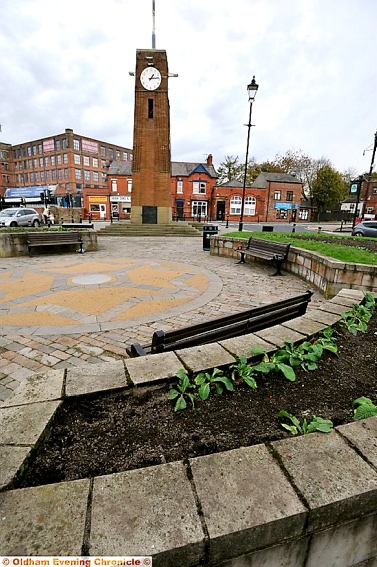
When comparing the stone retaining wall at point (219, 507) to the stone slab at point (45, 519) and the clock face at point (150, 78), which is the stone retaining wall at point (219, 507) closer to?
the stone slab at point (45, 519)

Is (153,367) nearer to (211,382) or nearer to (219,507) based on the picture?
(211,382)

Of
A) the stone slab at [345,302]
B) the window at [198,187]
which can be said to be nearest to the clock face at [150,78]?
the stone slab at [345,302]

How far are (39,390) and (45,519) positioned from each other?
99 cm

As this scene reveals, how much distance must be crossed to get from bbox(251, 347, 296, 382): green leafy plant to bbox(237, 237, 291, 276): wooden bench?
593 cm

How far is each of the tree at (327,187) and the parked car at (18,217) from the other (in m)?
46.9

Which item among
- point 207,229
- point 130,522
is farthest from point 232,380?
point 207,229

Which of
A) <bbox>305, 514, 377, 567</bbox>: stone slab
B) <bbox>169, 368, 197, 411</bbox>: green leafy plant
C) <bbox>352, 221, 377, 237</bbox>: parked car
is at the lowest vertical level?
<bbox>305, 514, 377, 567</bbox>: stone slab

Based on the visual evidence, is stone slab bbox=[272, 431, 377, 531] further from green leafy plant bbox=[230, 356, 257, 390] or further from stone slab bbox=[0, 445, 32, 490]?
stone slab bbox=[0, 445, 32, 490]

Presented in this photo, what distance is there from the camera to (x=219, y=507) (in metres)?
1.25

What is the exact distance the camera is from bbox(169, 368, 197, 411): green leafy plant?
2000 millimetres

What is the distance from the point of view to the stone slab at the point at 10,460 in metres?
1.38

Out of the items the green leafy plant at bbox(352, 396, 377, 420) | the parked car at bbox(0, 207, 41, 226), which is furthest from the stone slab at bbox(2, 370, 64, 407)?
the parked car at bbox(0, 207, 41, 226)

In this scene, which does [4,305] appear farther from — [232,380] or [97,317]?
[232,380]

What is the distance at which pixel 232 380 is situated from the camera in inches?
91.1
